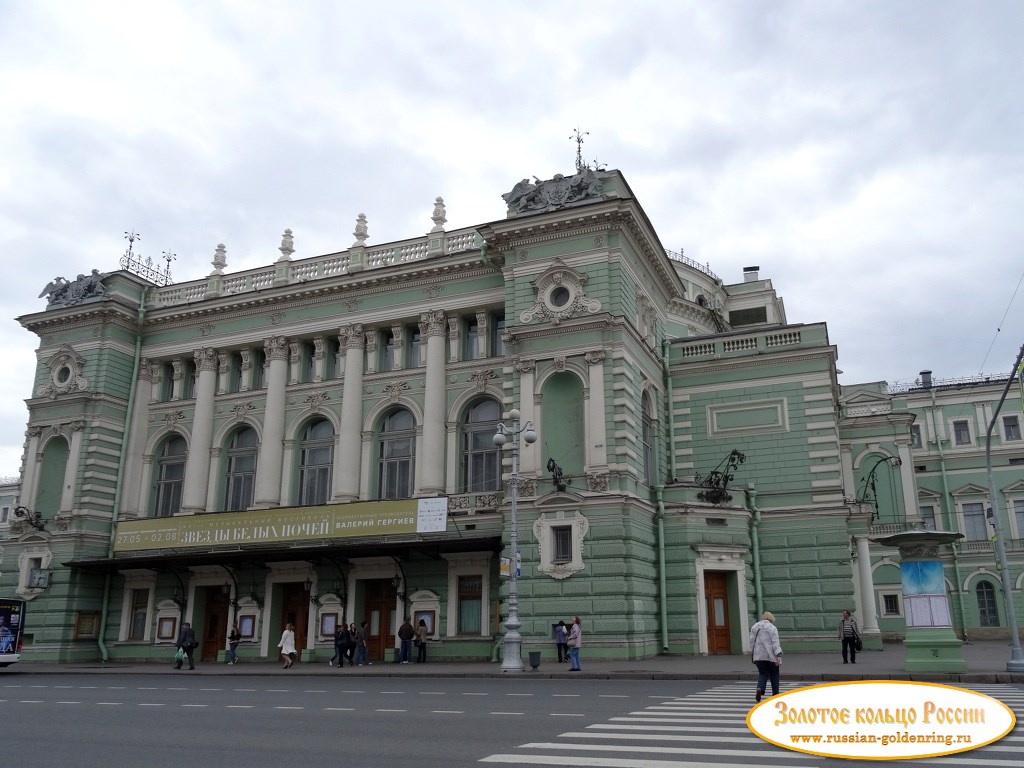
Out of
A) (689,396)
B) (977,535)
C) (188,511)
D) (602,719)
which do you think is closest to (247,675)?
(188,511)

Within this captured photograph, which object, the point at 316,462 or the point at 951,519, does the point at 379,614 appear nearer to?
the point at 316,462

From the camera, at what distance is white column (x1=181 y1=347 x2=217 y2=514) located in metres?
38.4

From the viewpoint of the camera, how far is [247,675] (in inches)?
1113

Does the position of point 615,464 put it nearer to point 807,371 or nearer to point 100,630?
point 807,371

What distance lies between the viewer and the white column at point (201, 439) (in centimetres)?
3841

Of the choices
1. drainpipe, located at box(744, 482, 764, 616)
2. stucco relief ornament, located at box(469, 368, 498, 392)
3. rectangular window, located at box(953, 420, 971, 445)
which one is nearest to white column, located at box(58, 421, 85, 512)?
stucco relief ornament, located at box(469, 368, 498, 392)

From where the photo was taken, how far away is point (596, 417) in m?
30.4

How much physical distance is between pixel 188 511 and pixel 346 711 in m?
24.8

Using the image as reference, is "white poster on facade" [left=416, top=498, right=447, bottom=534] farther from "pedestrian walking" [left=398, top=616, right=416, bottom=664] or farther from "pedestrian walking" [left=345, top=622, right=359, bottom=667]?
"pedestrian walking" [left=345, top=622, right=359, bottom=667]

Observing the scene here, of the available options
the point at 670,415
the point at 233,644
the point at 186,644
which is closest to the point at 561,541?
the point at 670,415

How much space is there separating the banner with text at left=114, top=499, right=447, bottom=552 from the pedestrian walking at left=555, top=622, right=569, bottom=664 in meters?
6.45

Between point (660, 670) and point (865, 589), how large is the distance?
1643cm

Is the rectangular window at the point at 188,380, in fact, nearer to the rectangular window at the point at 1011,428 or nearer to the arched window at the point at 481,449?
the arched window at the point at 481,449

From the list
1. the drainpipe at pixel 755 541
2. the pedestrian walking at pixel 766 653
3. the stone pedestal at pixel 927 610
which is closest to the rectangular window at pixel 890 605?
the drainpipe at pixel 755 541
